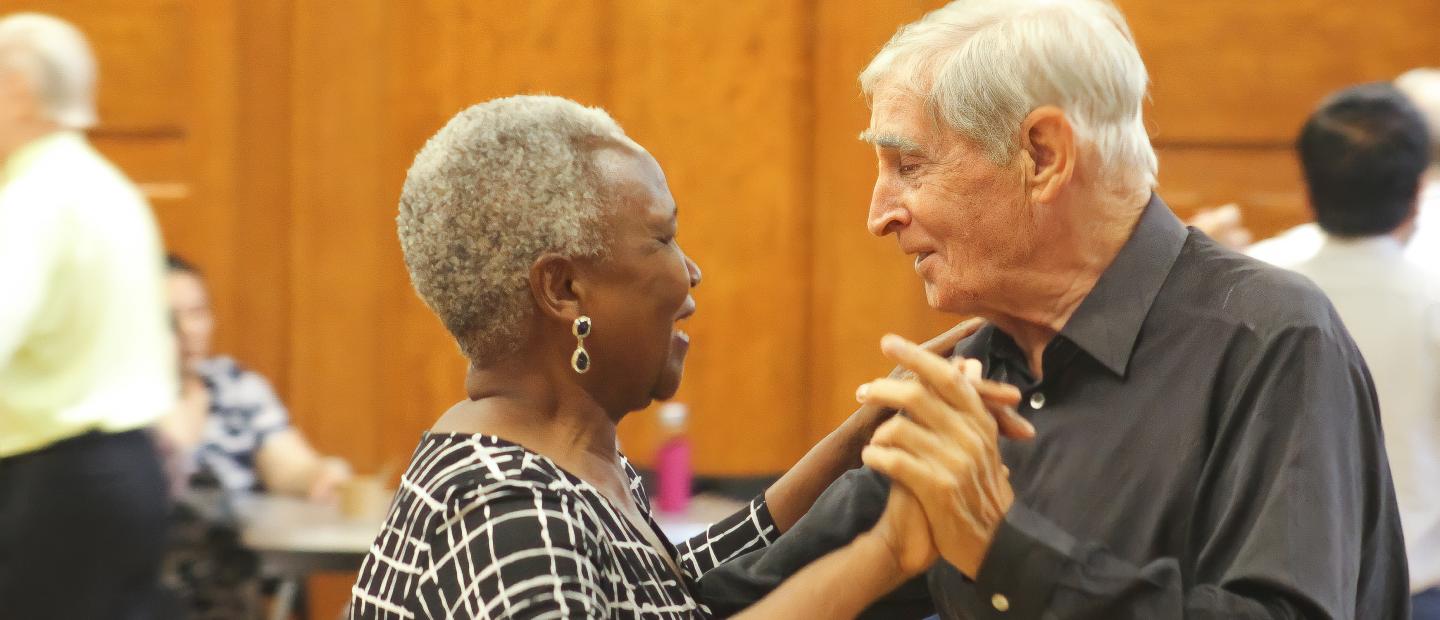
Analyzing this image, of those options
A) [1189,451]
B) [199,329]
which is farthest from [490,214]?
[199,329]

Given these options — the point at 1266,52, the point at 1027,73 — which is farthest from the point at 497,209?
the point at 1266,52

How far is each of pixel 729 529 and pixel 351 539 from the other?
163cm

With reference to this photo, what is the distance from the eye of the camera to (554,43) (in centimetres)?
429

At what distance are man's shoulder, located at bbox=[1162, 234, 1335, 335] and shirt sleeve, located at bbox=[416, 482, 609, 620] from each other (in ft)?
2.23

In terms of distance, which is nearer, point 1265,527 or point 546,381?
point 1265,527

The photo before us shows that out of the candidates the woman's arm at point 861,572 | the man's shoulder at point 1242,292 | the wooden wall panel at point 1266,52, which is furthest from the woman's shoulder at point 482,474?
the wooden wall panel at point 1266,52

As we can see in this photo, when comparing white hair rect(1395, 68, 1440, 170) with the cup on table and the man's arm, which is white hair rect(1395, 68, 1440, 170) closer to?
the man's arm

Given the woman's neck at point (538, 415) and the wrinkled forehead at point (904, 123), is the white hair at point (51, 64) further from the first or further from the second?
the wrinkled forehead at point (904, 123)

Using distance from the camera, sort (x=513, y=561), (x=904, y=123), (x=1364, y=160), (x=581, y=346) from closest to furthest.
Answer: (x=513, y=561) < (x=581, y=346) < (x=904, y=123) < (x=1364, y=160)

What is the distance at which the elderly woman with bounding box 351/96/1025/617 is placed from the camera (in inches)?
58.2

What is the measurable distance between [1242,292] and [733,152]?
270 centimetres

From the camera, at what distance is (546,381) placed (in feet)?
5.46

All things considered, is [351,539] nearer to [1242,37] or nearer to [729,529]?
[729,529]

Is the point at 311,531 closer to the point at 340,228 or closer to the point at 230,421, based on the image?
the point at 230,421
